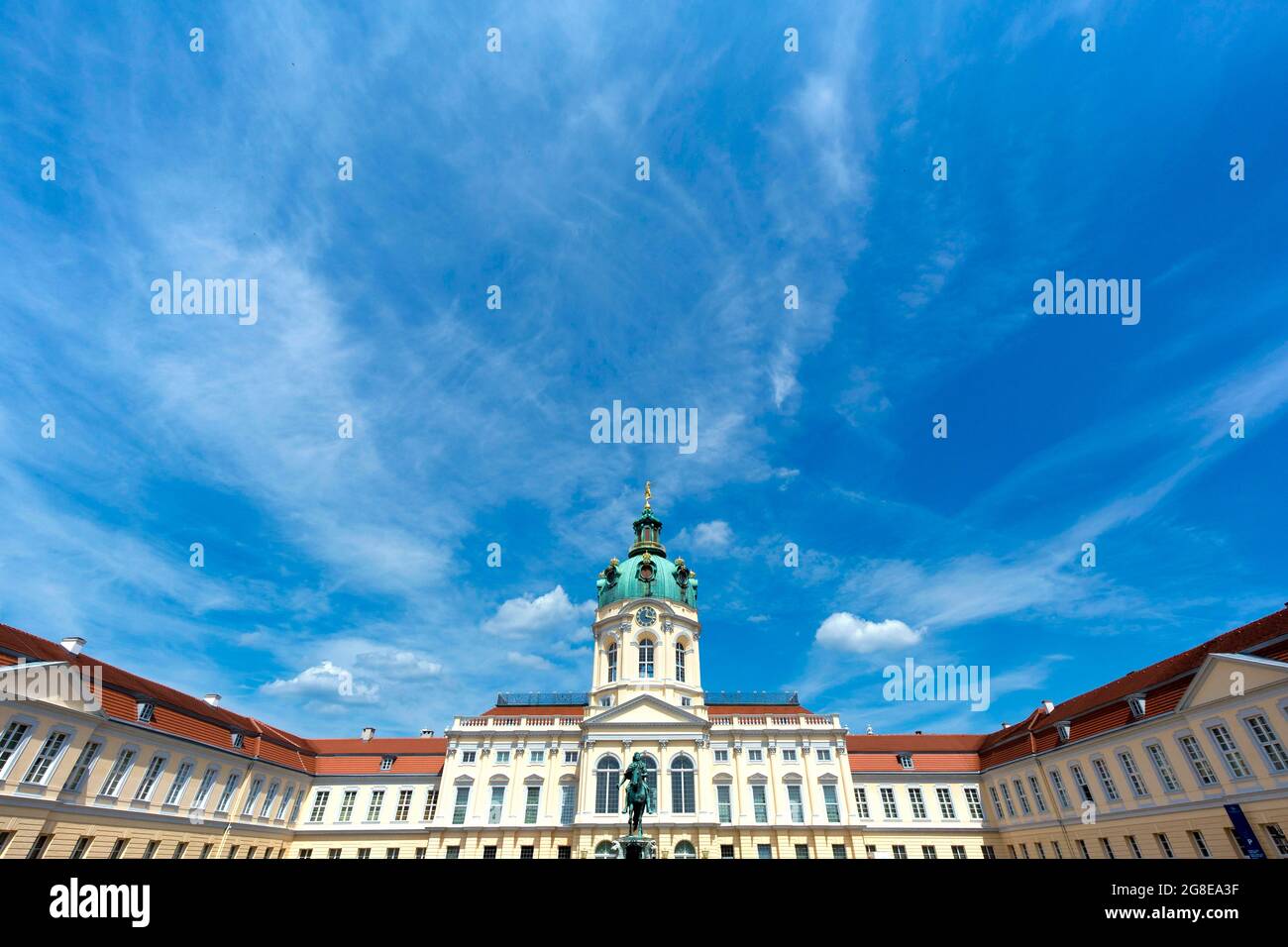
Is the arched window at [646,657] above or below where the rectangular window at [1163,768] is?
above

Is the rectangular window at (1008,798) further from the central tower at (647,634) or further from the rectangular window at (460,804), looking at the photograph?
the rectangular window at (460,804)

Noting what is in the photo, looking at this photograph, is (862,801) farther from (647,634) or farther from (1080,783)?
(647,634)

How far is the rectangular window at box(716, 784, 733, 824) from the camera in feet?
140

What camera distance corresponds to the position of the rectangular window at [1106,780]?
113ft

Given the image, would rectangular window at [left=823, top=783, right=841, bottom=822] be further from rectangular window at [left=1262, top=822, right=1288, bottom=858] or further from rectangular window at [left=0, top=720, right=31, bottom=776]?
rectangular window at [left=0, top=720, right=31, bottom=776]

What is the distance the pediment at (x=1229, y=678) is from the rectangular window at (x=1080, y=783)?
9.49 metres

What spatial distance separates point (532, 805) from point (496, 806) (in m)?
2.78

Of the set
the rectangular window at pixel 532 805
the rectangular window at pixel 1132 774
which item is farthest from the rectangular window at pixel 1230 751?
the rectangular window at pixel 532 805

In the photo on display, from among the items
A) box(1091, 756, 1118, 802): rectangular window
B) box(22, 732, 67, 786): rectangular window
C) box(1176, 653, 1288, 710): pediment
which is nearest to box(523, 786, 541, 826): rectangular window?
box(22, 732, 67, 786): rectangular window

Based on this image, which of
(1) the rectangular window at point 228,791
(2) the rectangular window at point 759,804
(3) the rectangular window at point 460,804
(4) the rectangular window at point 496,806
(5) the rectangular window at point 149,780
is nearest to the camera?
(5) the rectangular window at point 149,780

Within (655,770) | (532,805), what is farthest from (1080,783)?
(532,805)

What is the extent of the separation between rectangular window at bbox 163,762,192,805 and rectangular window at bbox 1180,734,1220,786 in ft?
186

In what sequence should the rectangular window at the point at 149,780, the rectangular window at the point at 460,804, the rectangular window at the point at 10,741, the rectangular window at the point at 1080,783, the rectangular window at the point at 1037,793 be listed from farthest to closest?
Result: the rectangular window at the point at 460,804
the rectangular window at the point at 1037,793
the rectangular window at the point at 1080,783
the rectangular window at the point at 149,780
the rectangular window at the point at 10,741
